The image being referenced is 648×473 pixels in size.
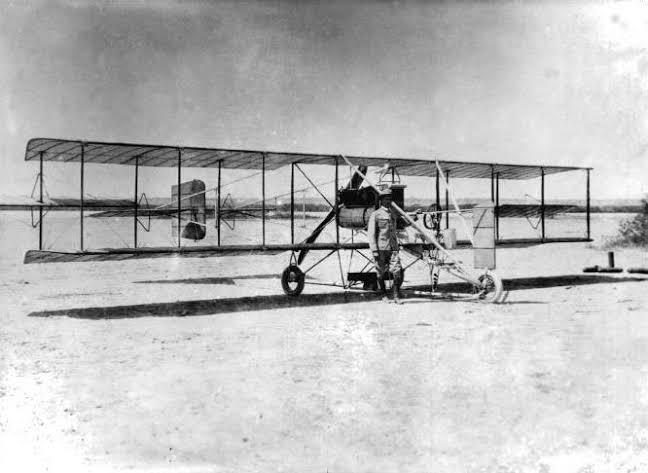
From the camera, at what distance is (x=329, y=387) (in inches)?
240

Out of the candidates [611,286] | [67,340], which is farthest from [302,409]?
[611,286]

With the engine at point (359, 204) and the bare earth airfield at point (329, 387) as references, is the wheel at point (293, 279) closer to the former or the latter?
the engine at point (359, 204)

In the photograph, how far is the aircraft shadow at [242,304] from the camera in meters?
11.8

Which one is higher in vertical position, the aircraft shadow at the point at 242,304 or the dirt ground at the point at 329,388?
the aircraft shadow at the point at 242,304

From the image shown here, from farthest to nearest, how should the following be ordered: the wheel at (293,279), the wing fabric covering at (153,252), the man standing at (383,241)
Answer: the wheel at (293,279), the man standing at (383,241), the wing fabric covering at (153,252)

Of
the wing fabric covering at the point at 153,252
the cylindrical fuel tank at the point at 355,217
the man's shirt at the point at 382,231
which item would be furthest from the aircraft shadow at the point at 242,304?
the cylindrical fuel tank at the point at 355,217

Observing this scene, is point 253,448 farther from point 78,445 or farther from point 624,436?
point 624,436

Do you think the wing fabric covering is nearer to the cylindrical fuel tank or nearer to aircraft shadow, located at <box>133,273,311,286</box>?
the cylindrical fuel tank

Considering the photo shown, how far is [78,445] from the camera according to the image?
465cm

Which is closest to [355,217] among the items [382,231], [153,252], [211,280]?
[382,231]

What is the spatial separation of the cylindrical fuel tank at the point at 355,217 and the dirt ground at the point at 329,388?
285cm

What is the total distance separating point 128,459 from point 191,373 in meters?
2.44

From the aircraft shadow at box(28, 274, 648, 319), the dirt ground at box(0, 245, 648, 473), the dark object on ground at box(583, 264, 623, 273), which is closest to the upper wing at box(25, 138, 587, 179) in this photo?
the aircraft shadow at box(28, 274, 648, 319)

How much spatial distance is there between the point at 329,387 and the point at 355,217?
9073mm
